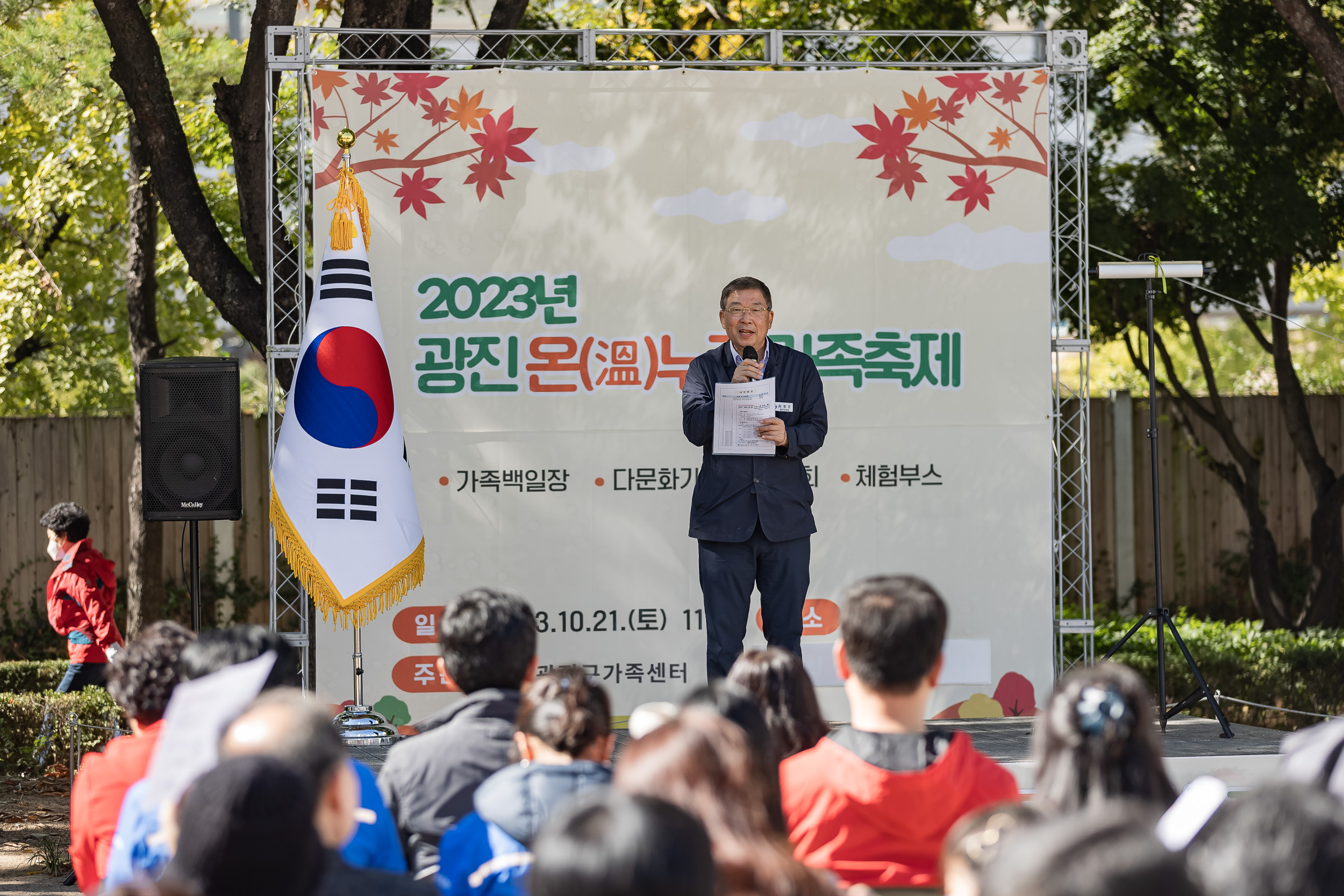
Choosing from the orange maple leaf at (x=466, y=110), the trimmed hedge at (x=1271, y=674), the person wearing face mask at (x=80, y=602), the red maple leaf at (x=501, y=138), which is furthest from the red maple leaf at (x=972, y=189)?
the person wearing face mask at (x=80, y=602)

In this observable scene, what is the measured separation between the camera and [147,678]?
89.7 inches

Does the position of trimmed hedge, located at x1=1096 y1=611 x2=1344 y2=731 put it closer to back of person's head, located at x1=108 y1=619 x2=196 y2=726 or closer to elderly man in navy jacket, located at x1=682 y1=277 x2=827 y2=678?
elderly man in navy jacket, located at x1=682 y1=277 x2=827 y2=678


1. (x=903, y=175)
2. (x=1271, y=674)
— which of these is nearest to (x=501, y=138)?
(x=903, y=175)

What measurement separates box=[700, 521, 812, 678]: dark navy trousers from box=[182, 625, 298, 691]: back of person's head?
7.08 ft

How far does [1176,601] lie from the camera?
8.88 metres

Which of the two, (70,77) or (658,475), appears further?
(70,77)

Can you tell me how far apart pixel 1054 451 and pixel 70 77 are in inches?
227

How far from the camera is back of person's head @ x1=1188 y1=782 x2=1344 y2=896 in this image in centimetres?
113

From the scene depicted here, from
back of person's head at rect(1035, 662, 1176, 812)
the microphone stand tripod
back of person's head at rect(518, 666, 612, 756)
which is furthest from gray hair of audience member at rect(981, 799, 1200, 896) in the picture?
the microphone stand tripod

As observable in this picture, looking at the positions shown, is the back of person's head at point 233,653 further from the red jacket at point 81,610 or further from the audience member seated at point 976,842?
the red jacket at point 81,610

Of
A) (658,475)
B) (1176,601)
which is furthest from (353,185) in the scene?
(1176,601)

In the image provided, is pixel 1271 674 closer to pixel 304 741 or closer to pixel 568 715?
pixel 568 715

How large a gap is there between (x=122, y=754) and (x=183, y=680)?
16 cm

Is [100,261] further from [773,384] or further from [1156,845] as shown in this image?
[1156,845]
